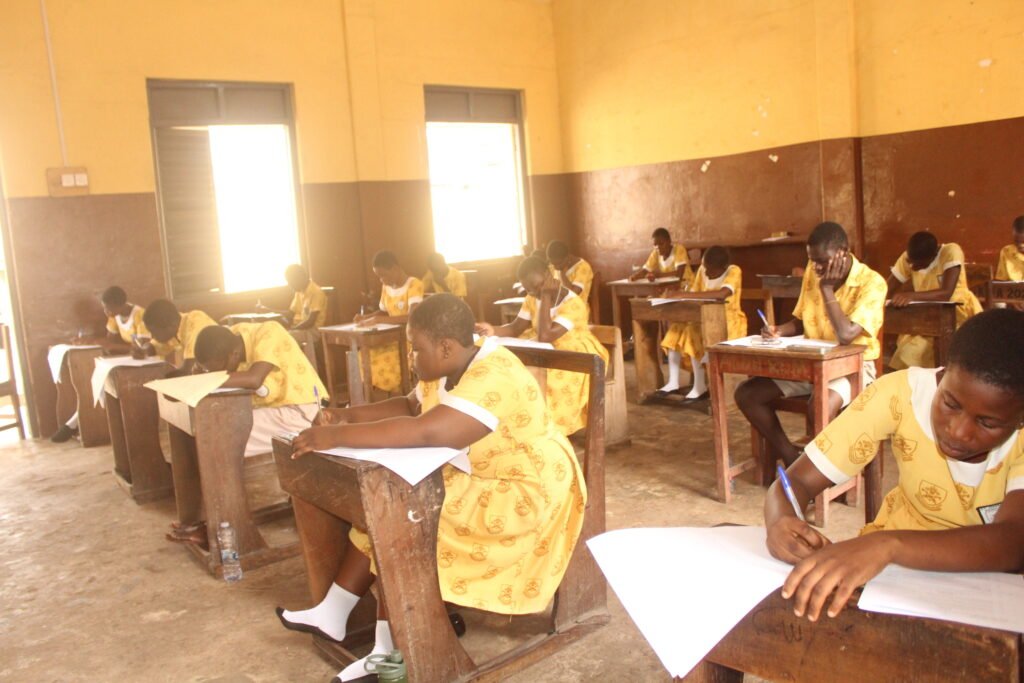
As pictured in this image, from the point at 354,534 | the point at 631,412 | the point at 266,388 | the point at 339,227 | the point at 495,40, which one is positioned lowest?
the point at 631,412

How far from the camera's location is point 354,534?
8.40 ft

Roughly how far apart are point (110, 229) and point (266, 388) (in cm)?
379

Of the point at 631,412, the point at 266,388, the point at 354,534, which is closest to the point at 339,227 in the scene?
the point at 631,412

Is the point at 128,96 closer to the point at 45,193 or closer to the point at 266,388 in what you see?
the point at 45,193

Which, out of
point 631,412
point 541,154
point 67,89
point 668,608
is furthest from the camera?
point 541,154

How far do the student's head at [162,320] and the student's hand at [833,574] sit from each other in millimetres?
4455

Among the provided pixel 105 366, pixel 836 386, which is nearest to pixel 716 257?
pixel 836 386

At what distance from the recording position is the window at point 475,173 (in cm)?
906

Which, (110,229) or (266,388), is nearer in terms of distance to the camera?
(266,388)

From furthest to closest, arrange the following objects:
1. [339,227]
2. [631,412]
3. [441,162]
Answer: [441,162]
[339,227]
[631,412]

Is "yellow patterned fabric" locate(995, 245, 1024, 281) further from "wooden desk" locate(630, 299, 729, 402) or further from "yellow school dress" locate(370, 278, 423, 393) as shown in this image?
"yellow school dress" locate(370, 278, 423, 393)

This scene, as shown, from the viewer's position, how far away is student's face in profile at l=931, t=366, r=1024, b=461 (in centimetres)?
A: 139

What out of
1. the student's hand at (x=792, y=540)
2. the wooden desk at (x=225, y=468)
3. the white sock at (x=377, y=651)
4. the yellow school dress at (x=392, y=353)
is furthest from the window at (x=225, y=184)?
the student's hand at (x=792, y=540)

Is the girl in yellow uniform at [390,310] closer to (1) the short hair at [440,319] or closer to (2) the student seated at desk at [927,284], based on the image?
(2) the student seated at desk at [927,284]
